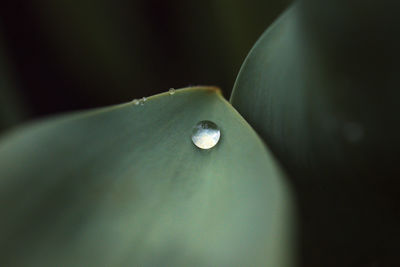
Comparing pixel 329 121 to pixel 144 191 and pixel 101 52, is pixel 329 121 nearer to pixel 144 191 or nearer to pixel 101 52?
pixel 144 191

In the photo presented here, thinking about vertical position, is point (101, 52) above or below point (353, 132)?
above

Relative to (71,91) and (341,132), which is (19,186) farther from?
(71,91)

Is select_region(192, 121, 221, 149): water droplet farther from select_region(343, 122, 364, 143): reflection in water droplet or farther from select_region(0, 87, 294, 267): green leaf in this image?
select_region(343, 122, 364, 143): reflection in water droplet

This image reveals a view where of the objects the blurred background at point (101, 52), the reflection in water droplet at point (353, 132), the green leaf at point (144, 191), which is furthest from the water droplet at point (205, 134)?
the blurred background at point (101, 52)

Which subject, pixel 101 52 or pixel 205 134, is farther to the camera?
pixel 101 52

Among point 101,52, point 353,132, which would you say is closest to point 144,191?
point 353,132

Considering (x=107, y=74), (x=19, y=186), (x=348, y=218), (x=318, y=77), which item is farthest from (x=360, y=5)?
(x=107, y=74)

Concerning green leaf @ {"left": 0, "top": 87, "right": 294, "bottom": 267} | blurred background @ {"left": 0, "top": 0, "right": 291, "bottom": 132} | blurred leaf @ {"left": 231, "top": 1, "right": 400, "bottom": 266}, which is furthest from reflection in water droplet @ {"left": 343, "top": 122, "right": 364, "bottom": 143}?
blurred background @ {"left": 0, "top": 0, "right": 291, "bottom": 132}
